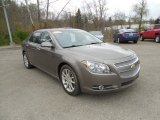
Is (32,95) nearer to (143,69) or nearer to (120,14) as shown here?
(143,69)

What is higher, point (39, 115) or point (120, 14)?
point (120, 14)

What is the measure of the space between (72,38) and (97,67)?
5.54ft

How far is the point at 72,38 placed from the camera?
5.21 m

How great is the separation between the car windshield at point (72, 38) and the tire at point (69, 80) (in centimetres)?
68

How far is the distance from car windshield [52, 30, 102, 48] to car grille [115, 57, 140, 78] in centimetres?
142

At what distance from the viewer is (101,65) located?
3787 mm

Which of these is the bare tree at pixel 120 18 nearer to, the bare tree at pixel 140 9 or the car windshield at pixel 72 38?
the bare tree at pixel 140 9

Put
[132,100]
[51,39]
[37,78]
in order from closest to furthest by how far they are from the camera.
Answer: [132,100]
[51,39]
[37,78]

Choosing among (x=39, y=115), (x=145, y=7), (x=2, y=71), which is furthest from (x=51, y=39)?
(x=145, y=7)

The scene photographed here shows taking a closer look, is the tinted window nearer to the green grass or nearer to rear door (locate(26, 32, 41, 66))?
rear door (locate(26, 32, 41, 66))

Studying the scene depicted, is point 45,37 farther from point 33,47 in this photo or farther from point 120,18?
point 120,18

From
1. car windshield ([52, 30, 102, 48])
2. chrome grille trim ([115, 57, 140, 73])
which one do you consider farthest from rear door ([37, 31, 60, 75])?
chrome grille trim ([115, 57, 140, 73])

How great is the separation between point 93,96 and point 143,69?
9.36 feet

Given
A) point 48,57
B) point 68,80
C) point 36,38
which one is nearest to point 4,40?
point 36,38
